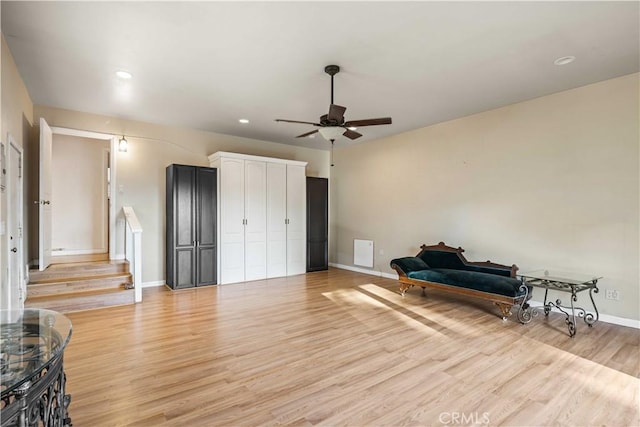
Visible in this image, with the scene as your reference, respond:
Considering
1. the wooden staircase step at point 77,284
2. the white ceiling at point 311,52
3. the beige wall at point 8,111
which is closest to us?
the white ceiling at point 311,52

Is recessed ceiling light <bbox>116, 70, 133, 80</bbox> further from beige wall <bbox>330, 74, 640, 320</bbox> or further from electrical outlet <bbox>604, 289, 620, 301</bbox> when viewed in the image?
electrical outlet <bbox>604, 289, 620, 301</bbox>

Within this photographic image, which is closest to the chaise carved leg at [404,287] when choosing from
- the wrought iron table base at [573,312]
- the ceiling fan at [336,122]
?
the wrought iron table base at [573,312]

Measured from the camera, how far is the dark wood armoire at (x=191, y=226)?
5.50 metres

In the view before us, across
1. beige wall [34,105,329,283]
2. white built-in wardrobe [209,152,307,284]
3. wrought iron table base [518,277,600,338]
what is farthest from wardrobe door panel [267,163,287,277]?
wrought iron table base [518,277,600,338]

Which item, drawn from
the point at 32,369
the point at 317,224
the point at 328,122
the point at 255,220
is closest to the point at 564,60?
the point at 328,122

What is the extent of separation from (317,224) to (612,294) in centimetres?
509

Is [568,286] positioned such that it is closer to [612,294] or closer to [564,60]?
[612,294]

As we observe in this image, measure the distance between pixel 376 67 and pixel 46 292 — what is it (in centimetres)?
526

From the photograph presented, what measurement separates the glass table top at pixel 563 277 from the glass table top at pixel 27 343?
466cm

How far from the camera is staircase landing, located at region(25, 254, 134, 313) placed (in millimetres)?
4223

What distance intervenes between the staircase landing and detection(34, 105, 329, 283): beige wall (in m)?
0.61

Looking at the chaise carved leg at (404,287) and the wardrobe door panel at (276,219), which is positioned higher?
the wardrobe door panel at (276,219)

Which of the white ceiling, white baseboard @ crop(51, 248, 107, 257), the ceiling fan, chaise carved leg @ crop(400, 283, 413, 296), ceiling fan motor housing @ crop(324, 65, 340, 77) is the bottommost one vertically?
chaise carved leg @ crop(400, 283, 413, 296)

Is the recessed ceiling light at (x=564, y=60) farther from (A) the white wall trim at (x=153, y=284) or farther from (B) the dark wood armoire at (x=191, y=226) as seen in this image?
(A) the white wall trim at (x=153, y=284)
